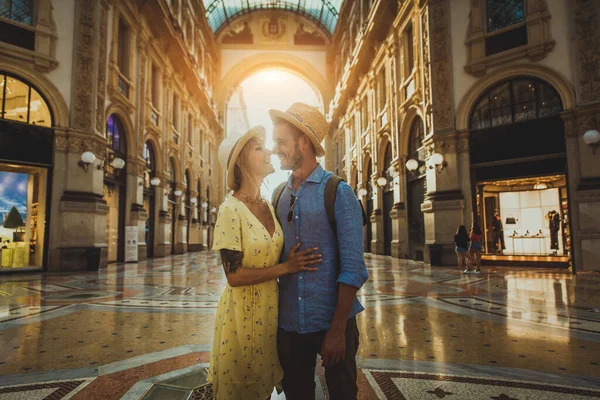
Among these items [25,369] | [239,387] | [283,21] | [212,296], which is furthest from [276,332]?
[283,21]

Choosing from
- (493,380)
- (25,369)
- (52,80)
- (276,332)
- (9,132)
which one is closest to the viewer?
(276,332)

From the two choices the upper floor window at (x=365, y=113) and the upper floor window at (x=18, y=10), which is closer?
the upper floor window at (x=18, y=10)

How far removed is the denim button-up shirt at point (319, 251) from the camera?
64.5 inches

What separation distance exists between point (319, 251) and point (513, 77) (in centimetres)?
1269

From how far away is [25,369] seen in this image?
287 cm

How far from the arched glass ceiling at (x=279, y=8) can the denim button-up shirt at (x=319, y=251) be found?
35.6 metres

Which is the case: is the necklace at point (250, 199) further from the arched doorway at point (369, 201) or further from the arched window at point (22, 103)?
the arched doorway at point (369, 201)

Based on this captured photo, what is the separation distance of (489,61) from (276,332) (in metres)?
12.9

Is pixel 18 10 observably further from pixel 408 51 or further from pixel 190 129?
pixel 190 129

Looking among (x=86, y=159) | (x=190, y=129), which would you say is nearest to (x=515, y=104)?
(x=86, y=159)

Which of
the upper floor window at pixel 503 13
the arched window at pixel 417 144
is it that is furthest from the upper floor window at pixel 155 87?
the upper floor window at pixel 503 13

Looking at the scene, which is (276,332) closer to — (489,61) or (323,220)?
(323,220)

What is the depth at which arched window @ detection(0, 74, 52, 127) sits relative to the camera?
10.6 meters

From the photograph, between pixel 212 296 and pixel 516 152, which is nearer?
pixel 212 296
